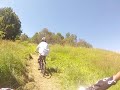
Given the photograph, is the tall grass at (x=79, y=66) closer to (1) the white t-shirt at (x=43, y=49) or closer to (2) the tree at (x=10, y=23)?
(1) the white t-shirt at (x=43, y=49)

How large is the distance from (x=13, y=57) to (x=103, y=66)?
5915 mm

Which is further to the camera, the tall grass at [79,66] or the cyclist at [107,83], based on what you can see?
the tall grass at [79,66]

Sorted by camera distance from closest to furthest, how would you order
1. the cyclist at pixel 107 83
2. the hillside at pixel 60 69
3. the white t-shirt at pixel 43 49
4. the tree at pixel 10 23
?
the cyclist at pixel 107 83 < the hillside at pixel 60 69 < the white t-shirt at pixel 43 49 < the tree at pixel 10 23

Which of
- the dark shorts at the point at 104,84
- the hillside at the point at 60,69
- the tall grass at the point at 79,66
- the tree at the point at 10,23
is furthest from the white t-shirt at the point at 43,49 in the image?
the tree at the point at 10,23

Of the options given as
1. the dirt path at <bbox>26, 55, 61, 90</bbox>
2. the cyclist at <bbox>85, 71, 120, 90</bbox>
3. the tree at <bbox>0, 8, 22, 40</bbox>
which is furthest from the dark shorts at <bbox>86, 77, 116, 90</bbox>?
the tree at <bbox>0, 8, 22, 40</bbox>

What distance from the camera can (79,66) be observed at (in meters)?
16.8

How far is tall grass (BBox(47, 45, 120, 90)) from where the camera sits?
12.6 m

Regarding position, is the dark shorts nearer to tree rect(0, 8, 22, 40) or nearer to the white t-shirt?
the white t-shirt

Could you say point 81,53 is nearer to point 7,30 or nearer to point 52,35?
point 7,30

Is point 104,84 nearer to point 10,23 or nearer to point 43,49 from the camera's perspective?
point 43,49

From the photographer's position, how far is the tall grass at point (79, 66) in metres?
12.6

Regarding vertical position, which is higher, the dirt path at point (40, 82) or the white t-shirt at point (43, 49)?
the white t-shirt at point (43, 49)

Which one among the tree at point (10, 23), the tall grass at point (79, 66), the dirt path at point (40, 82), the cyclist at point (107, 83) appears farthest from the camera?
the tree at point (10, 23)

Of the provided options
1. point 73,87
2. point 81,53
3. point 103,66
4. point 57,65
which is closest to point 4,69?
point 73,87
